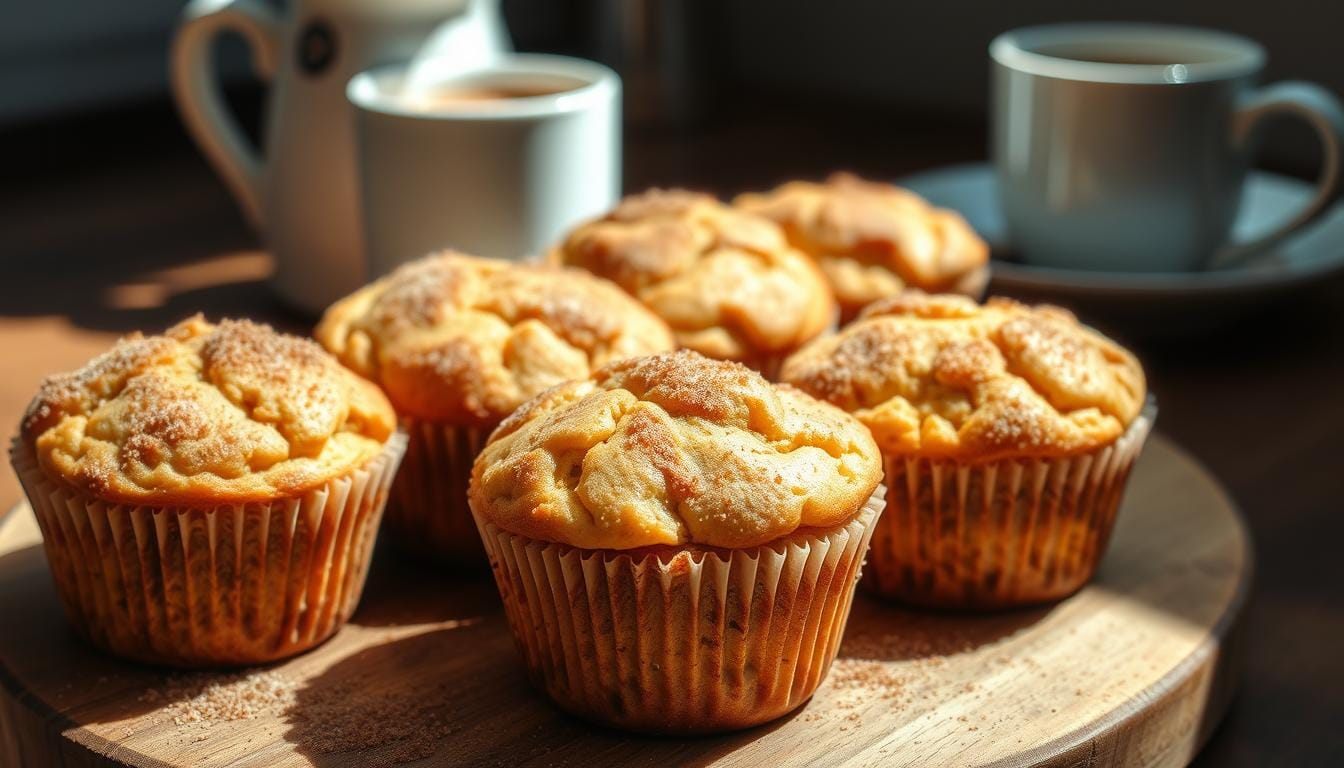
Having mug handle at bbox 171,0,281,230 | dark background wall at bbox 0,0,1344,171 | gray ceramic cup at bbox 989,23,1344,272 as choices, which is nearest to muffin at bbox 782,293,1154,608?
gray ceramic cup at bbox 989,23,1344,272

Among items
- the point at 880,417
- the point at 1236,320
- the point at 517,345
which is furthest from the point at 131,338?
the point at 1236,320

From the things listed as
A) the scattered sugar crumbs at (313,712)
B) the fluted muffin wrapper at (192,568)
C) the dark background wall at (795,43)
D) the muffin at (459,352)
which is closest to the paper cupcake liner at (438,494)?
the muffin at (459,352)

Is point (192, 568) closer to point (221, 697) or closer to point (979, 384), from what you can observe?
point (221, 697)

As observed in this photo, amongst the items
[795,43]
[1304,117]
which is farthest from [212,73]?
[795,43]

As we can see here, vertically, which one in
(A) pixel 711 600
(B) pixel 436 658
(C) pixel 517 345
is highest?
(C) pixel 517 345

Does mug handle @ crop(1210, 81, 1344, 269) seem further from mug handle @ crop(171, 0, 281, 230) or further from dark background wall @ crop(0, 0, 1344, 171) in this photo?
mug handle @ crop(171, 0, 281, 230)

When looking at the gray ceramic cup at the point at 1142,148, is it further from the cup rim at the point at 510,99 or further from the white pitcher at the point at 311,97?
the white pitcher at the point at 311,97

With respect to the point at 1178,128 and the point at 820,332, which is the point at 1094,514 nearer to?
the point at 820,332
